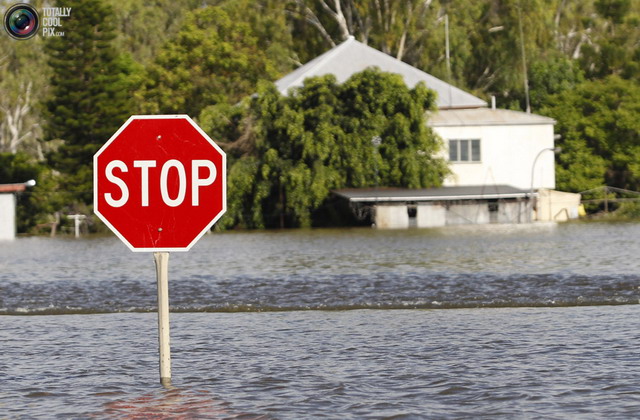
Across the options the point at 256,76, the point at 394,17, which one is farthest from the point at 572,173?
the point at 256,76

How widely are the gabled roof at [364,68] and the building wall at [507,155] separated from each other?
10.6ft

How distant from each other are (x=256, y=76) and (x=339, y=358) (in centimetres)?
7317

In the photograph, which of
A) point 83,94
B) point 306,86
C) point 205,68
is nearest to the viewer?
point 306,86

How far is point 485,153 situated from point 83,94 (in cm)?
2234

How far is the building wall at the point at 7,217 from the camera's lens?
211ft

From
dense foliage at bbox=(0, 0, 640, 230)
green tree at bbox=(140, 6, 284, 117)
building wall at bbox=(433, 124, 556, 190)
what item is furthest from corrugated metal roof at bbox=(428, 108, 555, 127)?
green tree at bbox=(140, 6, 284, 117)

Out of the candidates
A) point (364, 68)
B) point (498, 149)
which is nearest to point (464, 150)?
point (498, 149)

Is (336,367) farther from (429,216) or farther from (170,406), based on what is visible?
(429,216)

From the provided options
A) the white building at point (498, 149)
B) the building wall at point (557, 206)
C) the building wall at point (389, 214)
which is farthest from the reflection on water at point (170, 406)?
the building wall at point (557, 206)

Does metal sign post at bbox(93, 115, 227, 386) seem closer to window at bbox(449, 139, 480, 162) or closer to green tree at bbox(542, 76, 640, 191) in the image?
window at bbox(449, 139, 480, 162)

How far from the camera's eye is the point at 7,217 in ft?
212

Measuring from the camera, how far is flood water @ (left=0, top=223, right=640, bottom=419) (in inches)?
402

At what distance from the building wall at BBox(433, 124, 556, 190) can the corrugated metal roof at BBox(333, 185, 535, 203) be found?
2354mm

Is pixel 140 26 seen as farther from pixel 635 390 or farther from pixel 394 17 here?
pixel 635 390
